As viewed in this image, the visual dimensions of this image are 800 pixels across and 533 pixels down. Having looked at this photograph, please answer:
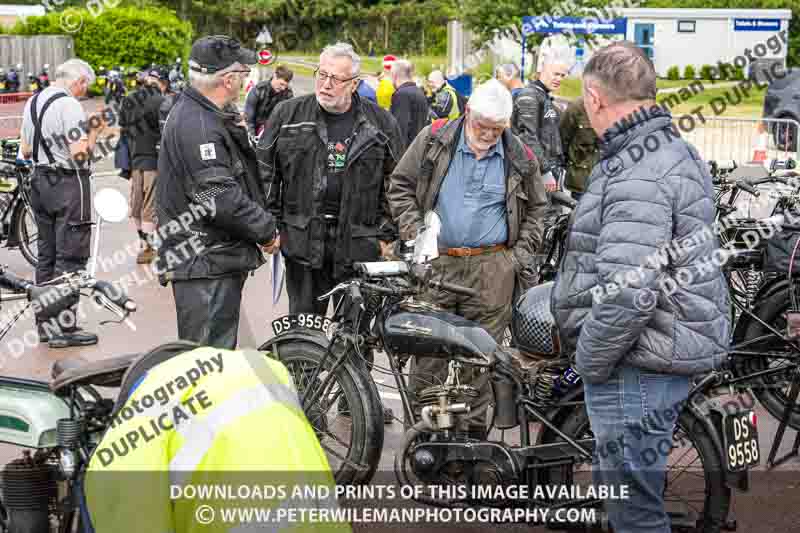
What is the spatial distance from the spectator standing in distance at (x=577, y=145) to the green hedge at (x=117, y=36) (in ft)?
89.9

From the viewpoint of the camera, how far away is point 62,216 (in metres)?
8.29

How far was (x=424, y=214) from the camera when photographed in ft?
19.2

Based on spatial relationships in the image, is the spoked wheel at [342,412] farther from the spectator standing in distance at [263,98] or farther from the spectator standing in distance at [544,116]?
the spectator standing in distance at [263,98]

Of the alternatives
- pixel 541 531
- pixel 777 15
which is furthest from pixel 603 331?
pixel 777 15

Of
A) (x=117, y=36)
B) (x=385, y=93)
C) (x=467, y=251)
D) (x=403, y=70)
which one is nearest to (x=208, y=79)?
(x=467, y=251)

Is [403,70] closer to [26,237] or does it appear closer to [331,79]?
[26,237]

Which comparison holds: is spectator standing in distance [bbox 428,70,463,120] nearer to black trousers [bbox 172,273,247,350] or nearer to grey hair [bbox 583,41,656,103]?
black trousers [bbox 172,273,247,350]

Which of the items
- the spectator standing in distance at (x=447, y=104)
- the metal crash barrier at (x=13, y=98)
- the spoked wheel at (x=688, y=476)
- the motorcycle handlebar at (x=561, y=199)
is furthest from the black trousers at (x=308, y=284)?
the metal crash barrier at (x=13, y=98)

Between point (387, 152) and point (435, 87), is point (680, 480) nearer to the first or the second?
point (387, 152)

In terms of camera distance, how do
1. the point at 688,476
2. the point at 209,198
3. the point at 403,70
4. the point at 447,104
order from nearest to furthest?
the point at 688,476 < the point at 209,198 < the point at 403,70 < the point at 447,104

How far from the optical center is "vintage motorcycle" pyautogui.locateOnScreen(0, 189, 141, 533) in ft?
11.3

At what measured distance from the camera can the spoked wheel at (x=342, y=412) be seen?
5098 millimetres

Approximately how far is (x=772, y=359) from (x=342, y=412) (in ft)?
8.03

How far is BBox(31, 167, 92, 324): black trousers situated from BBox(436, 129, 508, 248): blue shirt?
3.59 meters
